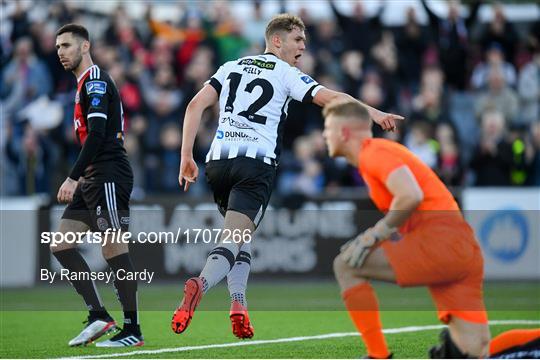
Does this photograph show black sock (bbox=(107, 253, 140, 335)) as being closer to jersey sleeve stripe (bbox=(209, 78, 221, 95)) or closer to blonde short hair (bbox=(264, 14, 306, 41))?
jersey sleeve stripe (bbox=(209, 78, 221, 95))

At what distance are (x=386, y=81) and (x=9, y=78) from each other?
5978mm

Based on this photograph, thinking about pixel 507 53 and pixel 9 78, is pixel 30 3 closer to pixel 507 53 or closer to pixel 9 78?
pixel 9 78

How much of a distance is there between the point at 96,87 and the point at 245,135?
137cm

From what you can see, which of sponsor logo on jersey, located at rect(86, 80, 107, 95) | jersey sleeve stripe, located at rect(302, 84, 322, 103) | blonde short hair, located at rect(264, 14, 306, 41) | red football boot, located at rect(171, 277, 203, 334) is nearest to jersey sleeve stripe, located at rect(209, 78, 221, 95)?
blonde short hair, located at rect(264, 14, 306, 41)

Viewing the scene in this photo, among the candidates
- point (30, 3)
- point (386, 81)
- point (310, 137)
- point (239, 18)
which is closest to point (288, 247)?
point (310, 137)

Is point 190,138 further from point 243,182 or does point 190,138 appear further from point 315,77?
point 315,77

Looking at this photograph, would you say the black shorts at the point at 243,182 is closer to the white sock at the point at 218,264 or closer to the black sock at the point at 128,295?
the white sock at the point at 218,264

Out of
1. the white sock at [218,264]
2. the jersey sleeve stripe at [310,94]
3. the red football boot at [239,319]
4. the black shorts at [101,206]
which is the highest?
the jersey sleeve stripe at [310,94]

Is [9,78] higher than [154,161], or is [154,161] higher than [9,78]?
[9,78]

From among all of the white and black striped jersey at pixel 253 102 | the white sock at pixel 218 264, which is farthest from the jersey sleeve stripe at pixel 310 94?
the white sock at pixel 218 264

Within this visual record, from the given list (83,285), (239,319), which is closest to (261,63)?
(239,319)

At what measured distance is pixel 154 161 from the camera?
56.0ft

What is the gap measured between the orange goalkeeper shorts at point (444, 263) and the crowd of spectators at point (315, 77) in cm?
978

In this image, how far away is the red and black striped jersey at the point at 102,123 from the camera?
9.16 meters
